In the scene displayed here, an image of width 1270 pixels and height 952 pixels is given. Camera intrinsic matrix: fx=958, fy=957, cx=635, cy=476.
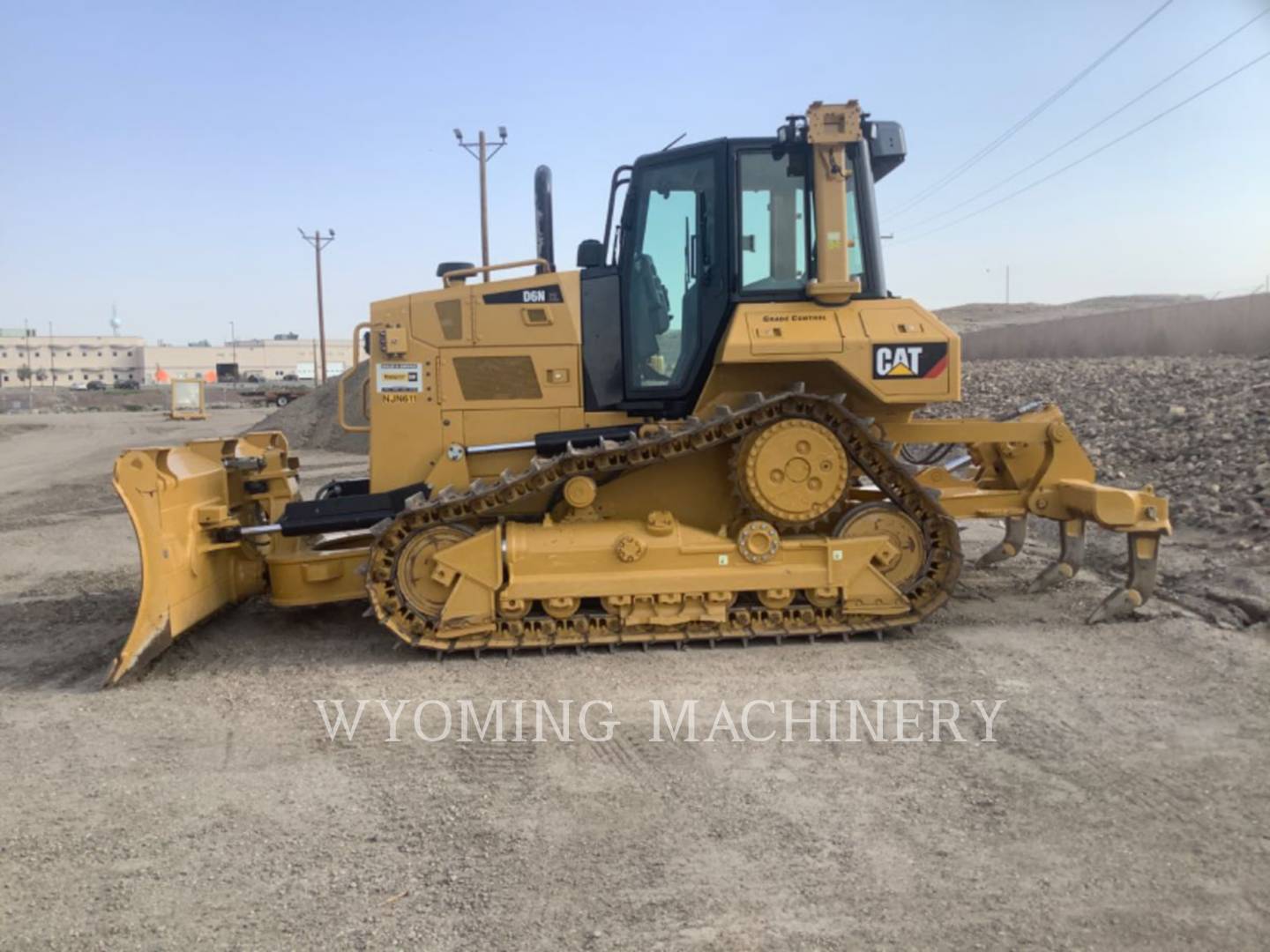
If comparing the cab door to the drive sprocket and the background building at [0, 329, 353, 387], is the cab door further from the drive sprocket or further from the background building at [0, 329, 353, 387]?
the background building at [0, 329, 353, 387]

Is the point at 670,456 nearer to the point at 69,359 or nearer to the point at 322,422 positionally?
the point at 322,422

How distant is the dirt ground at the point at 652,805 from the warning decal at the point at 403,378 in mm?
1793

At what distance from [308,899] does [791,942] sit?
171 cm

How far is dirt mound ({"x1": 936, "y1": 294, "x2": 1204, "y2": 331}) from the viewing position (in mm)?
60750

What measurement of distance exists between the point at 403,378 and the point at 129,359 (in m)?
126

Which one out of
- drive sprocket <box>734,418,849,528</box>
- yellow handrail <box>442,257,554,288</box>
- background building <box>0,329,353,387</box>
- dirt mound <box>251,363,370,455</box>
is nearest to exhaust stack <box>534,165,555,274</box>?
yellow handrail <box>442,257,554,288</box>

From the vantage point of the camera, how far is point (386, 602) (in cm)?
624

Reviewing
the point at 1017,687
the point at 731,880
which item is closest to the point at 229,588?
the point at 731,880

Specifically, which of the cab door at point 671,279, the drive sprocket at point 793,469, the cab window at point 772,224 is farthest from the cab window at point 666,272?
the drive sprocket at point 793,469

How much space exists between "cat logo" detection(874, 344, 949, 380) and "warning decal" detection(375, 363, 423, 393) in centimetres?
314

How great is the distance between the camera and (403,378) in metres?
6.77

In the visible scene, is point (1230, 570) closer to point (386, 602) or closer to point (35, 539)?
point (386, 602)

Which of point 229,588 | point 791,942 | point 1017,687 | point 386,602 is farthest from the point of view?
point 229,588

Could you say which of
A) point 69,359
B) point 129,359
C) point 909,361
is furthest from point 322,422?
point 69,359
